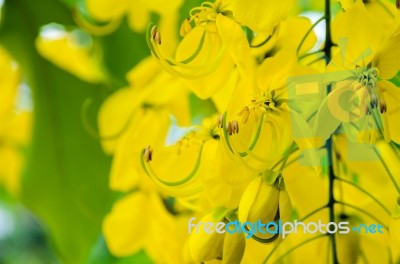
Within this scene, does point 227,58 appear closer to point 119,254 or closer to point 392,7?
point 392,7

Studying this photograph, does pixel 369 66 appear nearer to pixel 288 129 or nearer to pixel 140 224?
pixel 288 129

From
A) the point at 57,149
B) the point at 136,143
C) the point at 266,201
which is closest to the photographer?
the point at 266,201

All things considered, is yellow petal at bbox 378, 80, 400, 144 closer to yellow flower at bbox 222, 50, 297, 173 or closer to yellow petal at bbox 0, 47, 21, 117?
yellow flower at bbox 222, 50, 297, 173

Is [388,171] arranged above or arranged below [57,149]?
below

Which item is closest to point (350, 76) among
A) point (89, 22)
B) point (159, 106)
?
point (159, 106)

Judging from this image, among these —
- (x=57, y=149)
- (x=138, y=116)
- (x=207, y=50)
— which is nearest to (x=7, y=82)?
(x=57, y=149)

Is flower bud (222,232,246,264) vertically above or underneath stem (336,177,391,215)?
underneath

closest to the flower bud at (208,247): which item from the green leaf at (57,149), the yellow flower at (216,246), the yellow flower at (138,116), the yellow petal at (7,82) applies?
the yellow flower at (216,246)

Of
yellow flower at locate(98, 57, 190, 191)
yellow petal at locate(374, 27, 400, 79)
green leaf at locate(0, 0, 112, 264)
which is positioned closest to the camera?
yellow petal at locate(374, 27, 400, 79)

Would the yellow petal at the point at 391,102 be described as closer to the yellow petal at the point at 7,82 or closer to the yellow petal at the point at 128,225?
the yellow petal at the point at 128,225

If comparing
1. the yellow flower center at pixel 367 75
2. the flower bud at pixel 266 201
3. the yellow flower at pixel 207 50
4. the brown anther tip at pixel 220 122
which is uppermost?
the yellow flower at pixel 207 50

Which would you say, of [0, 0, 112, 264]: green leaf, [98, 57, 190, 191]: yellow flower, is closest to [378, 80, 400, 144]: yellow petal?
[98, 57, 190, 191]: yellow flower
